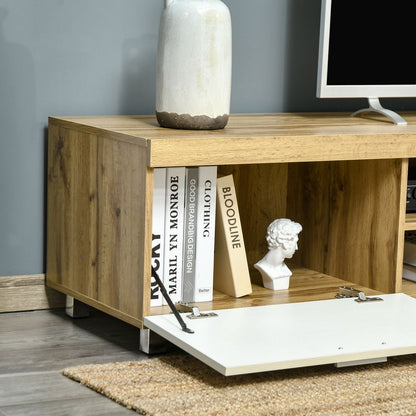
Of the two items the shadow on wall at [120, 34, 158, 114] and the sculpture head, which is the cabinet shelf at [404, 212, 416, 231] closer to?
the sculpture head

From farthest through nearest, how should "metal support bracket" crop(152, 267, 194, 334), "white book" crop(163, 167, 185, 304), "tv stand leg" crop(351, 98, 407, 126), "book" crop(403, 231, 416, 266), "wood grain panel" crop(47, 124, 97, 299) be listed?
1. "book" crop(403, 231, 416, 266)
2. "tv stand leg" crop(351, 98, 407, 126)
3. "wood grain panel" crop(47, 124, 97, 299)
4. "white book" crop(163, 167, 185, 304)
5. "metal support bracket" crop(152, 267, 194, 334)

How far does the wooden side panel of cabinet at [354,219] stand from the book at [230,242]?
0.94ft

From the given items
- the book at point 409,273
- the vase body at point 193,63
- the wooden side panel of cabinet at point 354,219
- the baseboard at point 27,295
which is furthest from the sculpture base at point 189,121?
the book at point 409,273

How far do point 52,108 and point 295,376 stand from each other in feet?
2.73

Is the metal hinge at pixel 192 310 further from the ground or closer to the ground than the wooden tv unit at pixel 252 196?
closer to the ground

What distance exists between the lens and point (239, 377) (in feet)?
5.23

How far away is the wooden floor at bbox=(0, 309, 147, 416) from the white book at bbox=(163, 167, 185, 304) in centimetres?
15

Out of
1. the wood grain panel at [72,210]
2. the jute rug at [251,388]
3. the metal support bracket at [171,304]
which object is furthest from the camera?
the wood grain panel at [72,210]

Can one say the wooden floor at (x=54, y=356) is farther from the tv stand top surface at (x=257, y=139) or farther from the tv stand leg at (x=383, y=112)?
the tv stand leg at (x=383, y=112)

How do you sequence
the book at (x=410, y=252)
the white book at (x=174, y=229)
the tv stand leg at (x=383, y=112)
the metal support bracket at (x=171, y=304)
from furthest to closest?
1. the book at (x=410, y=252)
2. the tv stand leg at (x=383, y=112)
3. the white book at (x=174, y=229)
4. the metal support bracket at (x=171, y=304)

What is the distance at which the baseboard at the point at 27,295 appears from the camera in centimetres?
202

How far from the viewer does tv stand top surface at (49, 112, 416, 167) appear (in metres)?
1.67

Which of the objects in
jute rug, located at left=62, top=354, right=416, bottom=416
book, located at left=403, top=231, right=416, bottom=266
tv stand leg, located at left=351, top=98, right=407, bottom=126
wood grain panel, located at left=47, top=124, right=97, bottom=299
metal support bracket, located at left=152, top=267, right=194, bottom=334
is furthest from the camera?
book, located at left=403, top=231, right=416, bottom=266

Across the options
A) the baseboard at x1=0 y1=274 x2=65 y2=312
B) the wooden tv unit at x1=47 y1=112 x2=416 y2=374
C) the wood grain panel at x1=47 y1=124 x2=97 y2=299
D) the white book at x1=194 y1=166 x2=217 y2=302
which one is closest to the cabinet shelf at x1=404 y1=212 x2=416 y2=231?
the wooden tv unit at x1=47 y1=112 x2=416 y2=374
